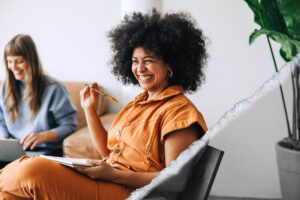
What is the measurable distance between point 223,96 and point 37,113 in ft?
4.02

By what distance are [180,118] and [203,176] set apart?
1.33ft

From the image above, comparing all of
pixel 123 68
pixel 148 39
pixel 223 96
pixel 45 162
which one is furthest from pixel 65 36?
pixel 45 162

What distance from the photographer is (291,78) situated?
1.41 ft

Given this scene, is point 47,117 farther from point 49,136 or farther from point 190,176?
point 190,176

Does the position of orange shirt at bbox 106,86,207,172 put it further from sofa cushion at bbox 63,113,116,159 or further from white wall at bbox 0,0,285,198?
sofa cushion at bbox 63,113,116,159

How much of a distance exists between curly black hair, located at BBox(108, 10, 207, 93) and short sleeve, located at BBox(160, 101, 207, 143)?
21 centimetres

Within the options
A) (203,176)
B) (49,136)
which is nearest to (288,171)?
(203,176)

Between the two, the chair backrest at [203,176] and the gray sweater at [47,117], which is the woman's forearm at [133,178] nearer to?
the chair backrest at [203,176]

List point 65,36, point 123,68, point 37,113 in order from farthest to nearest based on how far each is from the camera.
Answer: point 65,36 < point 37,113 < point 123,68

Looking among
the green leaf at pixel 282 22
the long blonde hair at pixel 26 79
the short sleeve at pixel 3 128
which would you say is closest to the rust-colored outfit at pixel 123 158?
the green leaf at pixel 282 22

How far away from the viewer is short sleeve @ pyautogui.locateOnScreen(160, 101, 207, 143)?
2.83ft

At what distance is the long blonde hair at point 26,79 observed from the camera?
1699 mm

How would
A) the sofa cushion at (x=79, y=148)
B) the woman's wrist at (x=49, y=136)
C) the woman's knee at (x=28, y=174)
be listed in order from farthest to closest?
the sofa cushion at (x=79, y=148) → the woman's wrist at (x=49, y=136) → the woman's knee at (x=28, y=174)

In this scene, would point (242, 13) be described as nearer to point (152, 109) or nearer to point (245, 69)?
point (245, 69)
